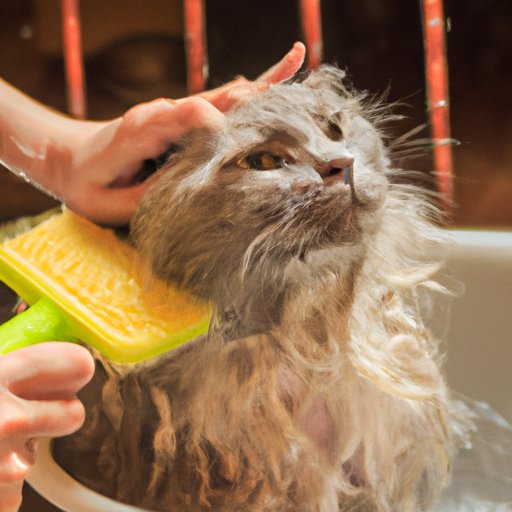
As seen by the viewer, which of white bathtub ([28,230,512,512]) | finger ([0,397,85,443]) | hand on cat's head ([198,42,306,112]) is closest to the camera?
finger ([0,397,85,443])

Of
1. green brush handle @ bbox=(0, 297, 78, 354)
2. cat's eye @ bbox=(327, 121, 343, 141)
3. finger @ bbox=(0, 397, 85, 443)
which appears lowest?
finger @ bbox=(0, 397, 85, 443)

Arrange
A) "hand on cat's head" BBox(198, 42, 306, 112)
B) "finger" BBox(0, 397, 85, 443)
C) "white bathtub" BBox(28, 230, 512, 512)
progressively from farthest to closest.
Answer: "white bathtub" BBox(28, 230, 512, 512), "hand on cat's head" BBox(198, 42, 306, 112), "finger" BBox(0, 397, 85, 443)

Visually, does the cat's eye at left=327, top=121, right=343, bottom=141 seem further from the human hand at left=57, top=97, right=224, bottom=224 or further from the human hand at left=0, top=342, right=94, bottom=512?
the human hand at left=0, top=342, right=94, bottom=512

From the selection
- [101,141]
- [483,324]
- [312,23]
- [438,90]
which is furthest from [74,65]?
[483,324]

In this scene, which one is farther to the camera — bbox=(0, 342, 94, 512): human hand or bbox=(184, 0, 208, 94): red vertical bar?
bbox=(184, 0, 208, 94): red vertical bar

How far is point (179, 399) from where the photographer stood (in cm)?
41

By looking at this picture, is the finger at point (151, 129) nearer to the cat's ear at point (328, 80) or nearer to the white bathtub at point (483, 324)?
the cat's ear at point (328, 80)

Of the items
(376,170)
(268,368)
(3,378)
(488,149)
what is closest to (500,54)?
(488,149)

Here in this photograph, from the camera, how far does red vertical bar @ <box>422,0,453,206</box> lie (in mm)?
508

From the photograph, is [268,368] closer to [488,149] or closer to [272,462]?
[272,462]

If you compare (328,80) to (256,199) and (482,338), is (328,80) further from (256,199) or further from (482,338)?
(482,338)

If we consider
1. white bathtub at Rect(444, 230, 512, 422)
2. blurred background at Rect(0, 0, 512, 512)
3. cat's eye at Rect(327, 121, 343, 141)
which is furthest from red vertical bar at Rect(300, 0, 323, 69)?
white bathtub at Rect(444, 230, 512, 422)

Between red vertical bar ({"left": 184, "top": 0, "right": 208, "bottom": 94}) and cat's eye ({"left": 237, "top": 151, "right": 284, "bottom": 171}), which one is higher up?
red vertical bar ({"left": 184, "top": 0, "right": 208, "bottom": 94})

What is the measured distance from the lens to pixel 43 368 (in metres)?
0.30
